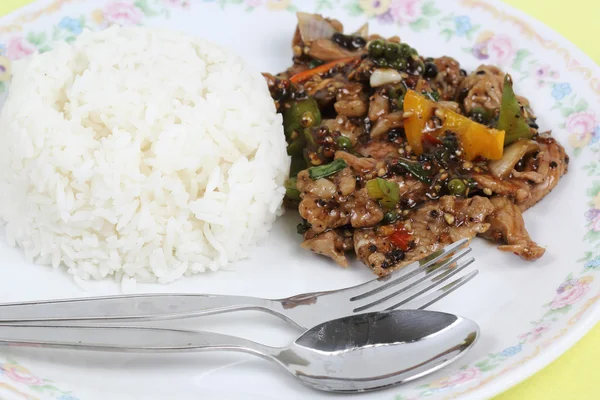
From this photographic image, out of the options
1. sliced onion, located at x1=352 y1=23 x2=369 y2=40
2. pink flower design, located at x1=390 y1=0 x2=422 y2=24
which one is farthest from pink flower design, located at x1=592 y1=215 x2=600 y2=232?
pink flower design, located at x1=390 y1=0 x2=422 y2=24

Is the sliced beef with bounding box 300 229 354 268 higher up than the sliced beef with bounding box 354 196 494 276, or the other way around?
the sliced beef with bounding box 354 196 494 276

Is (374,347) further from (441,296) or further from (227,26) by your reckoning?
(227,26)

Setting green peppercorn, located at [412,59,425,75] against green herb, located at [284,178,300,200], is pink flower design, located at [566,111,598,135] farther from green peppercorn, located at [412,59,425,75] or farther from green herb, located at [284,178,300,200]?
green herb, located at [284,178,300,200]

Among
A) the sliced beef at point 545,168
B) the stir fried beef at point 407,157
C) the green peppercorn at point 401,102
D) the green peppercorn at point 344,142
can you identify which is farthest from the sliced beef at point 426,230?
the green peppercorn at point 401,102

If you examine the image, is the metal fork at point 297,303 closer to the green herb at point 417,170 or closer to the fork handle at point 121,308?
the fork handle at point 121,308

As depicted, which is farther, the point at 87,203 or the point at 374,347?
the point at 87,203

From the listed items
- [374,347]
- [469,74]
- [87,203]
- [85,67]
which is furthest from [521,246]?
[85,67]

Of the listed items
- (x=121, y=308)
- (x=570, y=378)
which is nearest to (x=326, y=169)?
(x=121, y=308)
